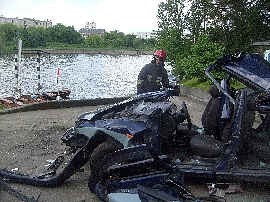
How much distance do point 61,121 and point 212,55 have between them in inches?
385

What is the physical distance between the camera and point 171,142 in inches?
230

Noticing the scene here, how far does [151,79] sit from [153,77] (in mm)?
69

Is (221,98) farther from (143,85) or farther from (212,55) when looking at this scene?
(212,55)

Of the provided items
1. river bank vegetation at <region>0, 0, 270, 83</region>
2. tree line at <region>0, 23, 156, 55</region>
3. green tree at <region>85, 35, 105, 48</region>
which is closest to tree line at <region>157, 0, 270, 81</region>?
river bank vegetation at <region>0, 0, 270, 83</region>

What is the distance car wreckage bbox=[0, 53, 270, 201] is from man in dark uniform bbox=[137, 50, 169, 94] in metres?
2.18

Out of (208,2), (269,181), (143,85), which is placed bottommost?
(269,181)

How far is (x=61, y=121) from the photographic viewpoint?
1053 centimetres

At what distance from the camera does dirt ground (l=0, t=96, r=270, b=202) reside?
17.3ft

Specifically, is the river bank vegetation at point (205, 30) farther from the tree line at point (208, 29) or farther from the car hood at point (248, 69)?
the car hood at point (248, 69)

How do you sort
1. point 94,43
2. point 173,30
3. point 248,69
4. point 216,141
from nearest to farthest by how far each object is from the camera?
point 216,141
point 248,69
point 173,30
point 94,43

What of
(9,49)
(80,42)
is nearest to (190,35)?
(9,49)

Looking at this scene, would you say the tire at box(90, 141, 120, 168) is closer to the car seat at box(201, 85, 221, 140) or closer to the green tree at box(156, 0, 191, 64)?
the car seat at box(201, 85, 221, 140)

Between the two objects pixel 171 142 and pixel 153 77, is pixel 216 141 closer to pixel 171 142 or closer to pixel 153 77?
pixel 171 142

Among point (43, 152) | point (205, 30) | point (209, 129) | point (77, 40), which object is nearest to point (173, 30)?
point (205, 30)
